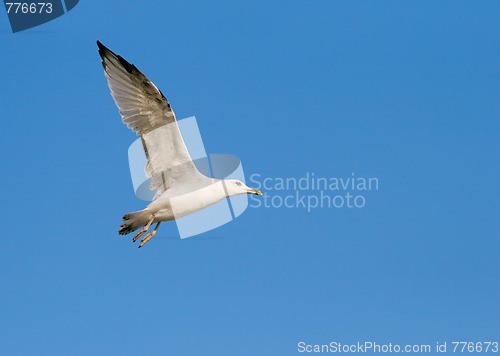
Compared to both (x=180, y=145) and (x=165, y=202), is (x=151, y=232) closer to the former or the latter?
(x=165, y=202)

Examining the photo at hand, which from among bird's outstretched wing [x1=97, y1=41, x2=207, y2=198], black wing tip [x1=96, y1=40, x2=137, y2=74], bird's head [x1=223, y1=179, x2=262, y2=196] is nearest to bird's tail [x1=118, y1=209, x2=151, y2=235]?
bird's outstretched wing [x1=97, y1=41, x2=207, y2=198]

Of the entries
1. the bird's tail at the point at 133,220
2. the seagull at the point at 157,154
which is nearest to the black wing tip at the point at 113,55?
the seagull at the point at 157,154

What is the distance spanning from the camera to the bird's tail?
1024 centimetres

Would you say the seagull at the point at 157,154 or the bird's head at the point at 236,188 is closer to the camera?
the seagull at the point at 157,154

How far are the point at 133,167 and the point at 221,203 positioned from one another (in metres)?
1.16

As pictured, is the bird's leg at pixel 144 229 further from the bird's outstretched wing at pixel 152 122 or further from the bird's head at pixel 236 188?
the bird's head at pixel 236 188

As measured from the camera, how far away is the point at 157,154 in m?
10.4

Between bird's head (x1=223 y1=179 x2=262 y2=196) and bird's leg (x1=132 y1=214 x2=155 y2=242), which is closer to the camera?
bird's leg (x1=132 y1=214 x2=155 y2=242)

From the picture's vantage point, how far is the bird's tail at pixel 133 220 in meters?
10.2

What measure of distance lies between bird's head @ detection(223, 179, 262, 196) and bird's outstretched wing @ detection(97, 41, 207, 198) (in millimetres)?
457

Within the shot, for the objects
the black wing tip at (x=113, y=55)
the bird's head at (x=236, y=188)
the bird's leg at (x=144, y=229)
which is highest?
the black wing tip at (x=113, y=55)

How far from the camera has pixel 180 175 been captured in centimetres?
1040

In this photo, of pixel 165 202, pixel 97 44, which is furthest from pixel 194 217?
pixel 97 44

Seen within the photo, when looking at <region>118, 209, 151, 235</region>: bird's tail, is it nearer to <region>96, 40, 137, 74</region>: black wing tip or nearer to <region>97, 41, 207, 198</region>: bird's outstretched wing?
<region>97, 41, 207, 198</region>: bird's outstretched wing
